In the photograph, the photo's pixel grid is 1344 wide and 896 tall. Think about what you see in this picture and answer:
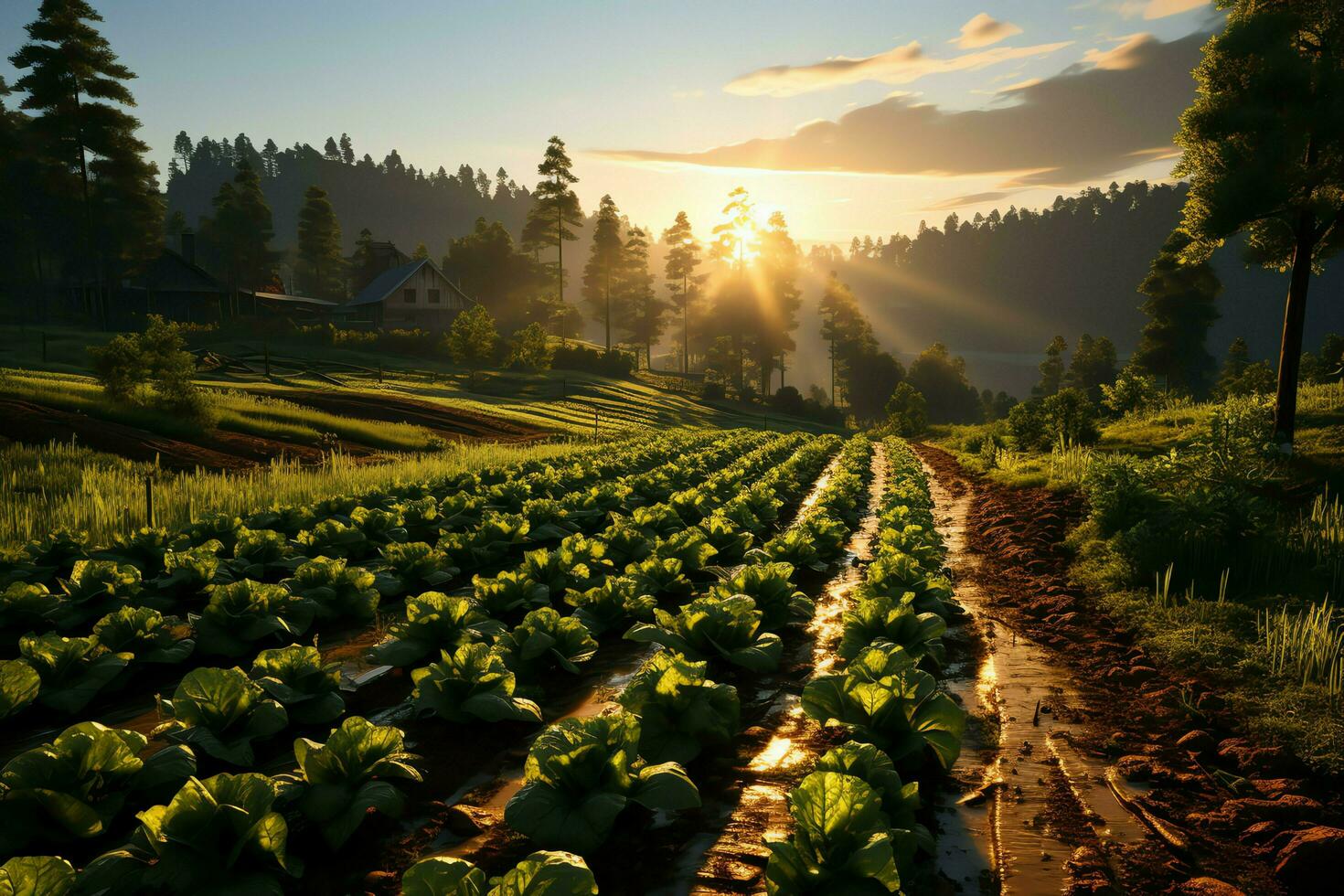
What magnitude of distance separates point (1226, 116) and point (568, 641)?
19.3 m

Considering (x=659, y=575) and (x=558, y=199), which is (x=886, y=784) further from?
(x=558, y=199)

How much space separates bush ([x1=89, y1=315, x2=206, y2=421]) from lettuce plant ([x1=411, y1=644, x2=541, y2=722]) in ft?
57.7

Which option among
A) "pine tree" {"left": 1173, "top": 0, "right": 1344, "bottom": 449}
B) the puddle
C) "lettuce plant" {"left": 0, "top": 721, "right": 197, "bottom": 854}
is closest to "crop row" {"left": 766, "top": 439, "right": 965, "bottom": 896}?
the puddle

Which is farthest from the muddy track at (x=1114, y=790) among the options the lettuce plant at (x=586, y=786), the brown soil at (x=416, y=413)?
the brown soil at (x=416, y=413)

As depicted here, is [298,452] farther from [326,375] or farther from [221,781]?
[326,375]

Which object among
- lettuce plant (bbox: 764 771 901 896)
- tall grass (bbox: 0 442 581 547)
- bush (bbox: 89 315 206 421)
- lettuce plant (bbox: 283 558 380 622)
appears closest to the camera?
lettuce plant (bbox: 764 771 901 896)

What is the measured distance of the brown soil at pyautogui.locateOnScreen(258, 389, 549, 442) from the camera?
27188mm

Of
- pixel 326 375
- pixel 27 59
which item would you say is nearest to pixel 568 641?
pixel 326 375

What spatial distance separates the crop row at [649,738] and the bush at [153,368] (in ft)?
56.5

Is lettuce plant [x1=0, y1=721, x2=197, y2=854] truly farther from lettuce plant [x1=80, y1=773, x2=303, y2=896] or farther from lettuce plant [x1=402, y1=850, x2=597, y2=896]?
lettuce plant [x1=402, y1=850, x2=597, y2=896]

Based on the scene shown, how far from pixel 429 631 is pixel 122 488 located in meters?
8.67

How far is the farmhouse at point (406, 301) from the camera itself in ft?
206

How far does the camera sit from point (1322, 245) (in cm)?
1817

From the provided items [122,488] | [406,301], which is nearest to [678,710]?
[122,488]
